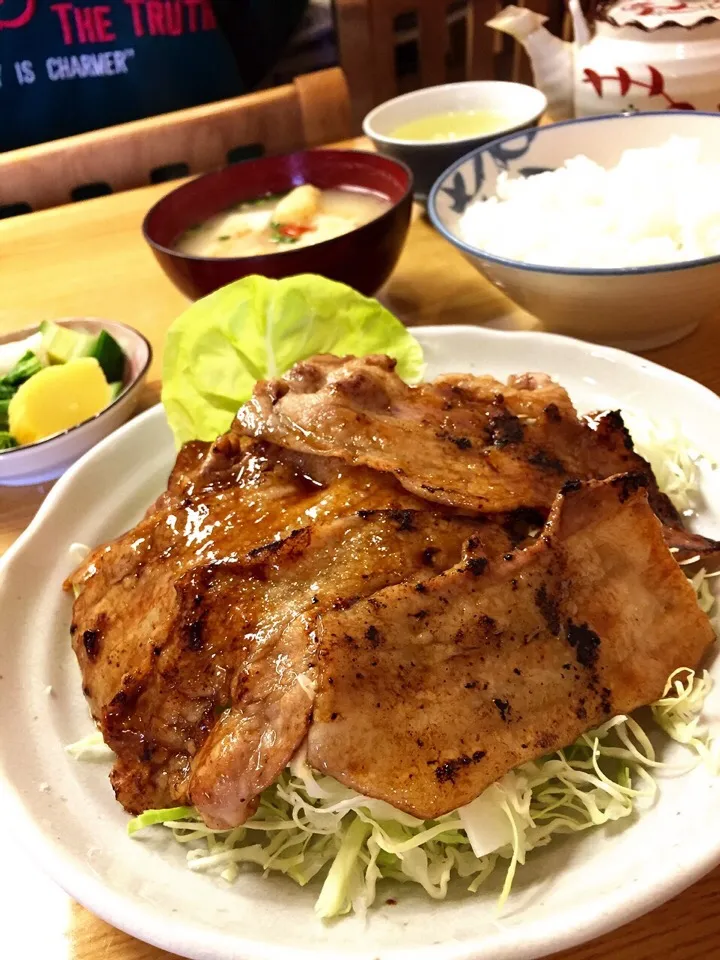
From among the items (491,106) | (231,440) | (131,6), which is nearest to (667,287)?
(231,440)

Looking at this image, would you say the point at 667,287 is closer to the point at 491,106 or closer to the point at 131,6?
the point at 491,106

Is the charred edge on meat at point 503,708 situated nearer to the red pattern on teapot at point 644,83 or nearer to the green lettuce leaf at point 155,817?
the green lettuce leaf at point 155,817

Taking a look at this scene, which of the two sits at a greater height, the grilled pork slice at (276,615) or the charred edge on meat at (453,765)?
the grilled pork slice at (276,615)

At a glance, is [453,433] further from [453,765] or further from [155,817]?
[155,817]

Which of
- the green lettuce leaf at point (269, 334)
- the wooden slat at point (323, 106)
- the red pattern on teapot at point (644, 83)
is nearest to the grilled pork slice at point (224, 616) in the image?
the green lettuce leaf at point (269, 334)

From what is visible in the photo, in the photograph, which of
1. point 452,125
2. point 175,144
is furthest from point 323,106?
point 452,125

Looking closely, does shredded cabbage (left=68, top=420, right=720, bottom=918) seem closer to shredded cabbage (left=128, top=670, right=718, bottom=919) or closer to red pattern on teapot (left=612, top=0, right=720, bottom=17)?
shredded cabbage (left=128, top=670, right=718, bottom=919)
